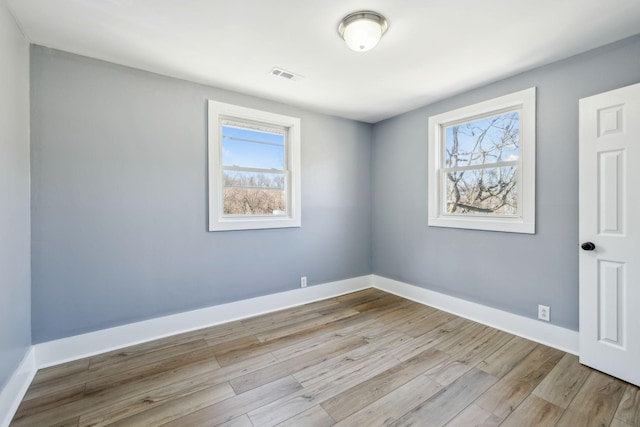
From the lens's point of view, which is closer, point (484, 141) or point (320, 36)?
point (320, 36)

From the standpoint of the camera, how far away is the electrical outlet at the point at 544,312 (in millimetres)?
2422

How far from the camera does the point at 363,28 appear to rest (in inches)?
71.3

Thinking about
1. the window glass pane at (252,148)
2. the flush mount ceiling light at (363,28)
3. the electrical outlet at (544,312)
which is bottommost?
the electrical outlet at (544,312)

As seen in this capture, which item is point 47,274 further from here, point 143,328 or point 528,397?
point 528,397

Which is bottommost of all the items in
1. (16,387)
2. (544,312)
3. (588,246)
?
(16,387)

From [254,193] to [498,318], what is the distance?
9.69ft

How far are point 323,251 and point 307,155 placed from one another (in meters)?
1.31

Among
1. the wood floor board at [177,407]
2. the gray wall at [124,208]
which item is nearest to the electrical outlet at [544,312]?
the gray wall at [124,208]

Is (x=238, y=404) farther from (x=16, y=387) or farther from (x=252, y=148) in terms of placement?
(x=252, y=148)

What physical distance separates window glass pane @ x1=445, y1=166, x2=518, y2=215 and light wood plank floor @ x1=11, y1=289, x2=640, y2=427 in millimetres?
1261

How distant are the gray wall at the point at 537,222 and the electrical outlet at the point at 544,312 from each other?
3 centimetres

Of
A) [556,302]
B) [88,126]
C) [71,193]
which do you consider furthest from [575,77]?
[71,193]

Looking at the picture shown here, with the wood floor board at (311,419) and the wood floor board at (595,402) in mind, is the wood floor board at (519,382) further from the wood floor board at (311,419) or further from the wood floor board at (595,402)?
the wood floor board at (311,419)

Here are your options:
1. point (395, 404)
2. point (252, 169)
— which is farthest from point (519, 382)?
point (252, 169)
